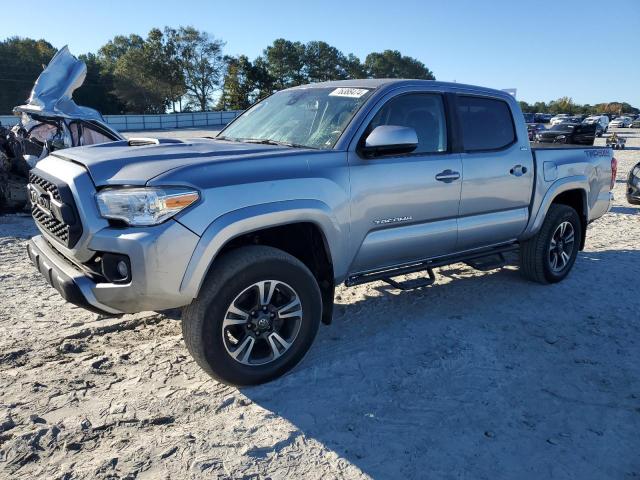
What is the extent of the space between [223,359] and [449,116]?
273 cm

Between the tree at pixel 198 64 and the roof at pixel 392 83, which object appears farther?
the tree at pixel 198 64

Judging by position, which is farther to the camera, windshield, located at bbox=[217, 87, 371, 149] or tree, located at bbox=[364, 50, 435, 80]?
tree, located at bbox=[364, 50, 435, 80]

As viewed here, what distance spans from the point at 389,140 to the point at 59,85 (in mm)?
7296

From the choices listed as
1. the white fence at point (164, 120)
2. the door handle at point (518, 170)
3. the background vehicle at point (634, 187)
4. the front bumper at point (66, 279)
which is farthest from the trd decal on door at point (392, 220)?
the white fence at point (164, 120)

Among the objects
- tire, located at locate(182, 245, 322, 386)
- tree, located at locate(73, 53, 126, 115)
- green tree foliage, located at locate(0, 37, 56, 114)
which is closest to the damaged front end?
tire, located at locate(182, 245, 322, 386)

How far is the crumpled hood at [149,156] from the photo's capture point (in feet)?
9.65

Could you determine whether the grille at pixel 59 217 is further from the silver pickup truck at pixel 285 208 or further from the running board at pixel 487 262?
the running board at pixel 487 262

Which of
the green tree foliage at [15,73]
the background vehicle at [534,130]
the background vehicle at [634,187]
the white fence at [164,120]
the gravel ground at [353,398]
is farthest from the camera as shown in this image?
the green tree foliage at [15,73]

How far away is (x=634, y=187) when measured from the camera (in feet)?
32.0

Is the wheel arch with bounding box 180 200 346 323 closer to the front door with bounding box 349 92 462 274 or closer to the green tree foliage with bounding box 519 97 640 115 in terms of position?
the front door with bounding box 349 92 462 274

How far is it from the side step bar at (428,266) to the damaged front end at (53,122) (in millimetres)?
6069

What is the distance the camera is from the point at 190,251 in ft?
9.47

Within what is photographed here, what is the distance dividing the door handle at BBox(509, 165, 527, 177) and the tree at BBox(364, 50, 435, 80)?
106719mm

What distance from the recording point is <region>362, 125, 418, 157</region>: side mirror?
352 centimetres
